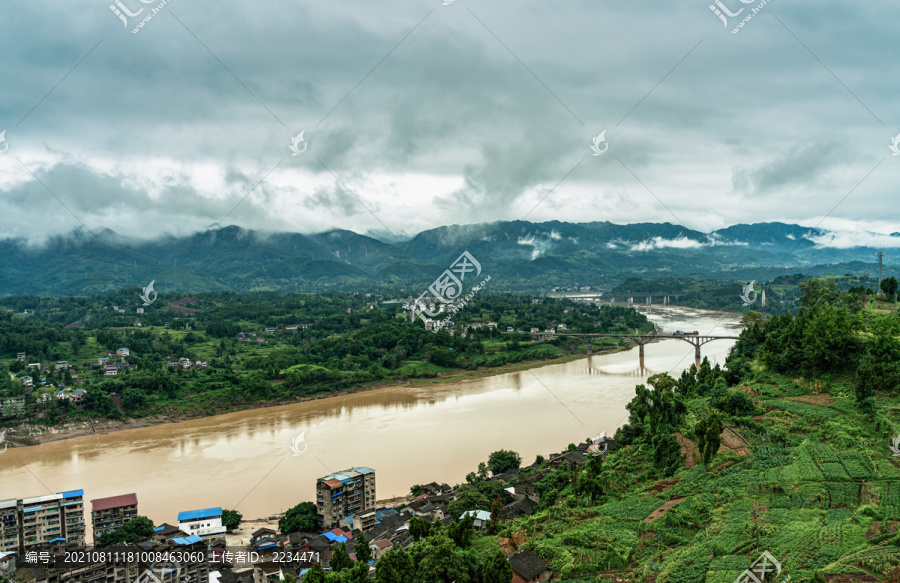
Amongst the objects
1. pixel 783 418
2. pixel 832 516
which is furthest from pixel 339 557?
pixel 783 418

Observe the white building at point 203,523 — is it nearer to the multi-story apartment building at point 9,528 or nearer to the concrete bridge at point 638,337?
the multi-story apartment building at point 9,528

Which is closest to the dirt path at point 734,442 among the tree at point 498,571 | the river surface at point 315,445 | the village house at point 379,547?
the tree at point 498,571

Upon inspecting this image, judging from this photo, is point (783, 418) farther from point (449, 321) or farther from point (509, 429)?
point (449, 321)

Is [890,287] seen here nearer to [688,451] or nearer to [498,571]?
[688,451]

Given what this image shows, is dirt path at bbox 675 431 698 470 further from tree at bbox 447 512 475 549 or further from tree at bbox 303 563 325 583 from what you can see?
tree at bbox 303 563 325 583

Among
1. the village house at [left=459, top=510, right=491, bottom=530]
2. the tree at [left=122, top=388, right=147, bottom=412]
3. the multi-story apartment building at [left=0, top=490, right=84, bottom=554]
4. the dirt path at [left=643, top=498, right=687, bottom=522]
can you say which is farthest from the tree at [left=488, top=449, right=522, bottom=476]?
the tree at [left=122, top=388, right=147, bottom=412]

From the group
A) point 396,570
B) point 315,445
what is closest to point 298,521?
point 396,570
